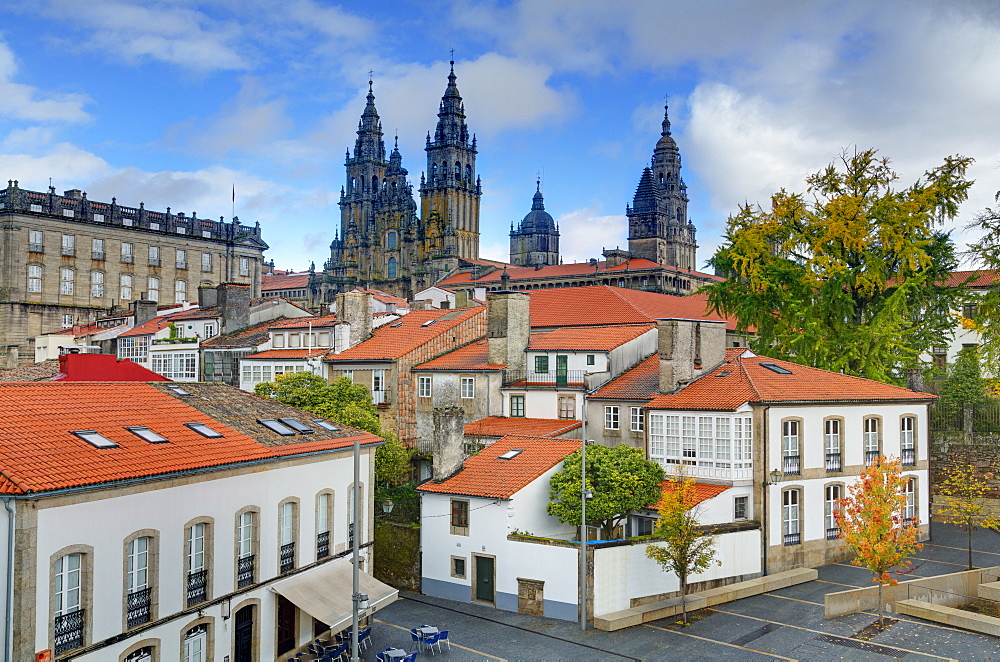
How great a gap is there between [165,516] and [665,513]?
16.9m

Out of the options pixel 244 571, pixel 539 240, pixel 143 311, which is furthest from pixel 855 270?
pixel 539 240

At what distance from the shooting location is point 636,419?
4253 centimetres

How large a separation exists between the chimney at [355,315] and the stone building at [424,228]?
9209 centimetres

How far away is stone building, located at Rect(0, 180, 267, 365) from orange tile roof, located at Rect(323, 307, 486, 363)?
97.0 feet

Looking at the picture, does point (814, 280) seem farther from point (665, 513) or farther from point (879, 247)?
point (665, 513)

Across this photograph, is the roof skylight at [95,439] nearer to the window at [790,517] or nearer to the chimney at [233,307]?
the window at [790,517]

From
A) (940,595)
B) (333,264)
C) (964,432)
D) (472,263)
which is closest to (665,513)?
(940,595)

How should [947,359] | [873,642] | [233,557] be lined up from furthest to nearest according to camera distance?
[947,359] → [873,642] → [233,557]

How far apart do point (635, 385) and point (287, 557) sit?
2157 centimetres

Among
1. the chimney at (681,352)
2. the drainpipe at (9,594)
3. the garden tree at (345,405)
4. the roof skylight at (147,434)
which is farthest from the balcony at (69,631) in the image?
the chimney at (681,352)

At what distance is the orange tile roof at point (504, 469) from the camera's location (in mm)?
34906

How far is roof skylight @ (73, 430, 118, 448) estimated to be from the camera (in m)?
22.9

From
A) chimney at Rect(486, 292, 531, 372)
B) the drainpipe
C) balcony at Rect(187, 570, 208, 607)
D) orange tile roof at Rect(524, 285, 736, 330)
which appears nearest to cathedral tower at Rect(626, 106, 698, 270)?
orange tile roof at Rect(524, 285, 736, 330)

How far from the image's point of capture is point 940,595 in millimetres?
31484
